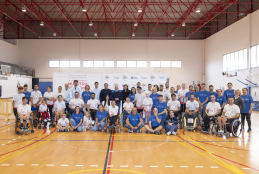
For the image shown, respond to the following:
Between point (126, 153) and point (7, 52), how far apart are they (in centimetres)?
1966

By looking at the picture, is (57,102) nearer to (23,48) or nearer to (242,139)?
(242,139)

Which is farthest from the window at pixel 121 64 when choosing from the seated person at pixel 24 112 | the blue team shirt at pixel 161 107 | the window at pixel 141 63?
the seated person at pixel 24 112

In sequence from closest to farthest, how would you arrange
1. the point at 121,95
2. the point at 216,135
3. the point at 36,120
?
the point at 216,135 → the point at 36,120 → the point at 121,95

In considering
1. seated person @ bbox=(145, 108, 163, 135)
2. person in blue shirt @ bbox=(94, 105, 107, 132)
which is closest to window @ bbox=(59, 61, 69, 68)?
person in blue shirt @ bbox=(94, 105, 107, 132)

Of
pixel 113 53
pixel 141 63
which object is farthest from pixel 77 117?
pixel 141 63

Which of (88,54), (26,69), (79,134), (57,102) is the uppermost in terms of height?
(88,54)

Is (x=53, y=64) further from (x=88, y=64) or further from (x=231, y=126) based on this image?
(x=231, y=126)

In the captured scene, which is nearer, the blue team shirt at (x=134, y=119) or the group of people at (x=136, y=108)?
the group of people at (x=136, y=108)

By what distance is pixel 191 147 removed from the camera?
5.17 meters

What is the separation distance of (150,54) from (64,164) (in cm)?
1785

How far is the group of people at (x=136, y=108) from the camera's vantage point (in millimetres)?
6777

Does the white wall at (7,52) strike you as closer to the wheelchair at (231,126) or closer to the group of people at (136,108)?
the group of people at (136,108)

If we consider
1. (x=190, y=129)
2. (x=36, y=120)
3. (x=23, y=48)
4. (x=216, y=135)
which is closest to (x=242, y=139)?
(x=216, y=135)

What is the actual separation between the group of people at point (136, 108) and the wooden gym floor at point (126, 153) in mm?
563
